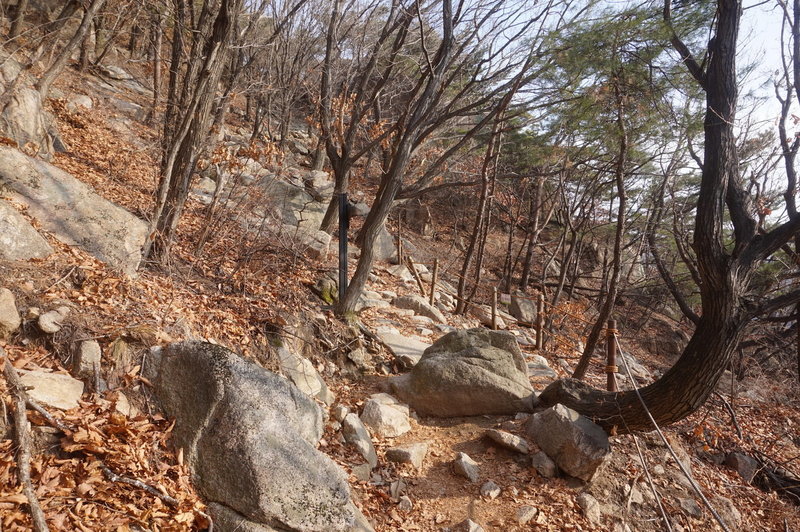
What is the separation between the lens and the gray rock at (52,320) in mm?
3311

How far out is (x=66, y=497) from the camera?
2523 millimetres

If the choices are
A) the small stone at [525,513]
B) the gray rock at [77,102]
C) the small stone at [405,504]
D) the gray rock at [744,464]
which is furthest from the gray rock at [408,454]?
the gray rock at [77,102]

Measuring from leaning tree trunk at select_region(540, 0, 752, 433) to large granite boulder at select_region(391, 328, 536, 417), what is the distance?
911 mm

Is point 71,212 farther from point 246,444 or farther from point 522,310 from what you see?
point 522,310

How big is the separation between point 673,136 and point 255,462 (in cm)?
899

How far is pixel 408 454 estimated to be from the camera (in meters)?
4.51

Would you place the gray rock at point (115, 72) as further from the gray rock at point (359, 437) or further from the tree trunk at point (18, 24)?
the gray rock at point (359, 437)

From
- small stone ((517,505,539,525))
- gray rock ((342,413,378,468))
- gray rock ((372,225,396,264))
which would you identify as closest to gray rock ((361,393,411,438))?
gray rock ((342,413,378,468))

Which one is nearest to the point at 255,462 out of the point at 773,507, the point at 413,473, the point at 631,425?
the point at 413,473

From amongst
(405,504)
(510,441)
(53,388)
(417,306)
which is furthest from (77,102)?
(510,441)

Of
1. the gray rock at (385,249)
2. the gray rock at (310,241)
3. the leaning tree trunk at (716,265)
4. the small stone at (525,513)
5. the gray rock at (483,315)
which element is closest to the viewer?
the small stone at (525,513)

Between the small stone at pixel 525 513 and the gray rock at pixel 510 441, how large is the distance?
0.68 m

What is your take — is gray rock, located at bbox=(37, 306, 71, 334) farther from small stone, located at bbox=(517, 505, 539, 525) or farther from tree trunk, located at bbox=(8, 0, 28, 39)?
tree trunk, located at bbox=(8, 0, 28, 39)

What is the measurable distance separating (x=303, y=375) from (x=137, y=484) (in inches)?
94.6
